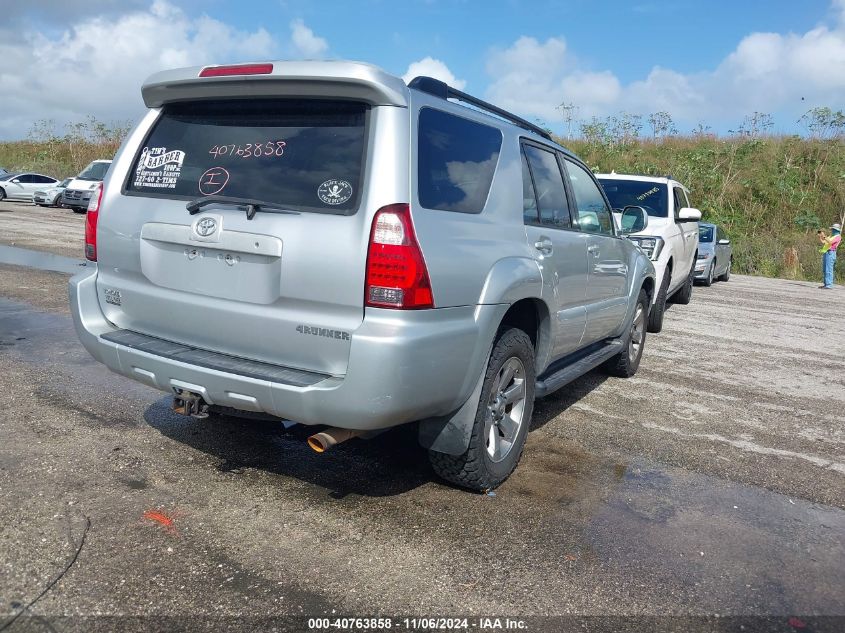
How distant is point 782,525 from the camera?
3.91m

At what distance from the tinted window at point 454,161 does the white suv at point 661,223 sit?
5.78 m

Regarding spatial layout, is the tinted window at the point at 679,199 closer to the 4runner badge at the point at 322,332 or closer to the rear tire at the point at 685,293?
the rear tire at the point at 685,293

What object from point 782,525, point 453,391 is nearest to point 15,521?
point 453,391

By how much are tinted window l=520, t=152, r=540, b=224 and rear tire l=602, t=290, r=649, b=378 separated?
8.51 ft

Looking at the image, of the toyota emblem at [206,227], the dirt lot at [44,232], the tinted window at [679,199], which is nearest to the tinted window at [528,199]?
the toyota emblem at [206,227]

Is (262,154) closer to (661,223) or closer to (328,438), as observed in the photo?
(328,438)

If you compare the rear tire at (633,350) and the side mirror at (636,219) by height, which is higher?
the side mirror at (636,219)

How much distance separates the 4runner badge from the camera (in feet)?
10.4

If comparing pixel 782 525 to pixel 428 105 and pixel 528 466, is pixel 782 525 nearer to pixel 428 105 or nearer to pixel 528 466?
pixel 528 466

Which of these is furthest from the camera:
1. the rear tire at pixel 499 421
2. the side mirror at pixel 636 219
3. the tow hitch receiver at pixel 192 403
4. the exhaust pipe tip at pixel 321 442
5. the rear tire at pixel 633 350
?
the rear tire at pixel 633 350

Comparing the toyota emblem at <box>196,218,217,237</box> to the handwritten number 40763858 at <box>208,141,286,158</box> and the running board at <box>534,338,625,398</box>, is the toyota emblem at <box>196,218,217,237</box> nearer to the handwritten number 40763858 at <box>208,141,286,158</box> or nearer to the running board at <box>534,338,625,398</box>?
the handwritten number 40763858 at <box>208,141,286,158</box>

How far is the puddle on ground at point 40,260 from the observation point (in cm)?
1143

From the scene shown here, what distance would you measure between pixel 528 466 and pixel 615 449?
79 centimetres

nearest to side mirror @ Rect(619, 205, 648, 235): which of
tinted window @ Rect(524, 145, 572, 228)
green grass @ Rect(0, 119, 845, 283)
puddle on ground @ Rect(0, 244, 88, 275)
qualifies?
tinted window @ Rect(524, 145, 572, 228)
